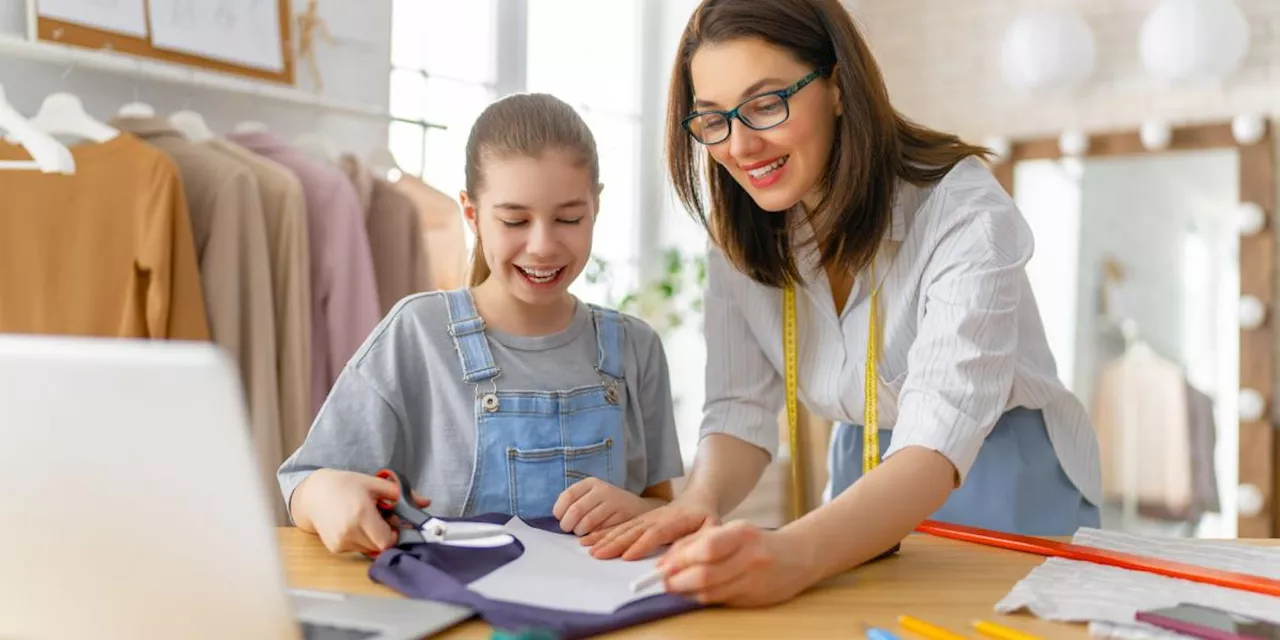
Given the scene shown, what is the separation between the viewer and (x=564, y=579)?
3.30 ft

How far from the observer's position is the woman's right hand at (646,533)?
111cm

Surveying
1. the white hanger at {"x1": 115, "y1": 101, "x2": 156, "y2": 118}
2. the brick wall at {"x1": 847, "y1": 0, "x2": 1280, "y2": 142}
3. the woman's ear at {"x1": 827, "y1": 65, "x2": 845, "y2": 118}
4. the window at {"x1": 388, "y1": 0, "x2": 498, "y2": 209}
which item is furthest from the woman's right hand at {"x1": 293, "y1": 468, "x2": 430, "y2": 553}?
the brick wall at {"x1": 847, "y1": 0, "x2": 1280, "y2": 142}

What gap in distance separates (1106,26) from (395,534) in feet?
13.1

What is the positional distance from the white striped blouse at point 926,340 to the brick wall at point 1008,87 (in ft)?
9.37

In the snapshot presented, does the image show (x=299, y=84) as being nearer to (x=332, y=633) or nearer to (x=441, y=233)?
(x=441, y=233)

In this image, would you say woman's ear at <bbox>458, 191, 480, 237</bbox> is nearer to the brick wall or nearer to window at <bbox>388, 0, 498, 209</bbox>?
window at <bbox>388, 0, 498, 209</bbox>

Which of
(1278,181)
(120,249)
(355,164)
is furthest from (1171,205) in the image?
(120,249)

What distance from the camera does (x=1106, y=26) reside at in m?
4.27

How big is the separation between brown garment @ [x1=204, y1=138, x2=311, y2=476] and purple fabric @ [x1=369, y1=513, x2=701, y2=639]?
1.41 metres

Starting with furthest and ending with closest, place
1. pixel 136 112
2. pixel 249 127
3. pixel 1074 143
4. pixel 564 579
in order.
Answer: pixel 1074 143 < pixel 249 127 < pixel 136 112 < pixel 564 579

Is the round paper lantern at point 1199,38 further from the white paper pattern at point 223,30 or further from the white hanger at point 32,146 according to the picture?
the white hanger at point 32,146

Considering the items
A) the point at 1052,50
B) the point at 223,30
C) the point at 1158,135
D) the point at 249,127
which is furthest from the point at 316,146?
the point at 1158,135

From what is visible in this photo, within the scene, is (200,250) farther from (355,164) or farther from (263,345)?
(355,164)

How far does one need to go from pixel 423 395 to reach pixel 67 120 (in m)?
1.33
